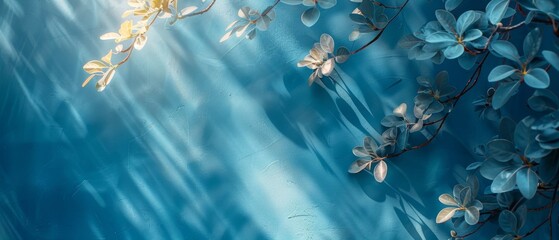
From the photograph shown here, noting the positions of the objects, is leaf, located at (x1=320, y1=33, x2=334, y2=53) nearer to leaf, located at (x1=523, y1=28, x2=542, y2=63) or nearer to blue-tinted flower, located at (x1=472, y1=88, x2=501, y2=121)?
blue-tinted flower, located at (x1=472, y1=88, x2=501, y2=121)

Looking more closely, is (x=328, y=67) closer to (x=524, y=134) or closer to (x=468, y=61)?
(x=468, y=61)

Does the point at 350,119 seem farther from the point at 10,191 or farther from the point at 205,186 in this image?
the point at 10,191

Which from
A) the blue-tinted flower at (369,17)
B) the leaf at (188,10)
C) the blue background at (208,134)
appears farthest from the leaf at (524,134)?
the leaf at (188,10)

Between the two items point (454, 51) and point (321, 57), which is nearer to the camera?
point (454, 51)

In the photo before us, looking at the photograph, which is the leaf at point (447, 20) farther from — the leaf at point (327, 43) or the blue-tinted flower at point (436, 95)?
the leaf at point (327, 43)

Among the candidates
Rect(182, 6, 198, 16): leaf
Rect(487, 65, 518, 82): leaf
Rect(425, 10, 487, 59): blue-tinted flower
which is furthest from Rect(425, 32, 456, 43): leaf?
Rect(182, 6, 198, 16): leaf

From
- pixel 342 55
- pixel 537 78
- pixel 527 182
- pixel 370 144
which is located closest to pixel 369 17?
pixel 342 55
